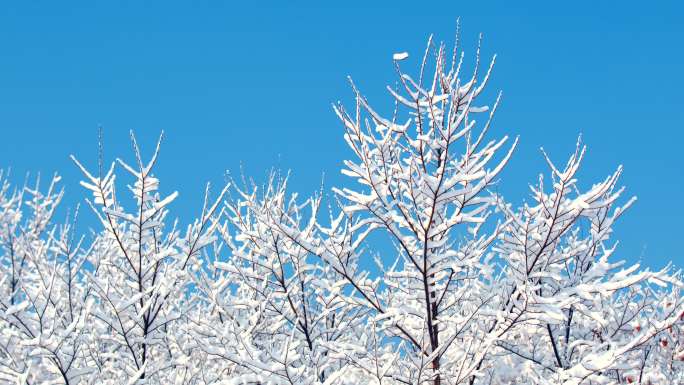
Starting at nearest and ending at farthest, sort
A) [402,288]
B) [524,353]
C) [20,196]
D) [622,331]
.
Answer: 1. [402,288]
2. [524,353]
3. [622,331]
4. [20,196]

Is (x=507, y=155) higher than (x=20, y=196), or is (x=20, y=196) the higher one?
(x=20, y=196)

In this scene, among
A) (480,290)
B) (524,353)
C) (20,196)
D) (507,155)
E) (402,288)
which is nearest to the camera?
(507,155)

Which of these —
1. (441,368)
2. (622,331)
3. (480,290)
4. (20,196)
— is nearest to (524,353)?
(480,290)

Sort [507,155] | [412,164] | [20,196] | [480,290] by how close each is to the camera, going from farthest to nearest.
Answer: [20,196], [480,290], [412,164], [507,155]

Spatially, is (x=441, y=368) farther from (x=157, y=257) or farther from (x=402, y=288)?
(x=157, y=257)

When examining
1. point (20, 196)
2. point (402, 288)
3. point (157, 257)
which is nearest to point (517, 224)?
point (402, 288)

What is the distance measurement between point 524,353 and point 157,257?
10.9ft

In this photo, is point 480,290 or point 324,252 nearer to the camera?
point 324,252

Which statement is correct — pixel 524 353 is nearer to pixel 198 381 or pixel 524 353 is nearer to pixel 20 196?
pixel 198 381

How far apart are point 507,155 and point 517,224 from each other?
679 mm

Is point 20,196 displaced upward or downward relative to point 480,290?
upward

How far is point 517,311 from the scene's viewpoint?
4.57m

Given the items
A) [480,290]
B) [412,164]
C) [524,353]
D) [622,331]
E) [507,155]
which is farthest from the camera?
[622,331]

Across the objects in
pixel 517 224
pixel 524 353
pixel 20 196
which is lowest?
pixel 524 353
